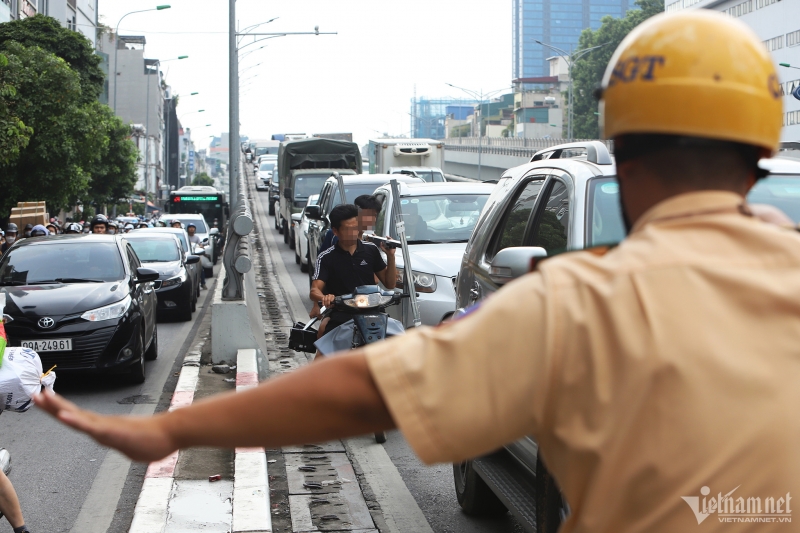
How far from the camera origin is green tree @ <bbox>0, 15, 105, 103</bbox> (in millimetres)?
40406

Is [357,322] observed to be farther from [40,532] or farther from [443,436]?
[443,436]

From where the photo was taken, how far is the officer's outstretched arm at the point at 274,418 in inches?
55.8

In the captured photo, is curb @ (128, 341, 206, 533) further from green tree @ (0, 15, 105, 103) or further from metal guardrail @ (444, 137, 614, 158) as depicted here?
metal guardrail @ (444, 137, 614, 158)

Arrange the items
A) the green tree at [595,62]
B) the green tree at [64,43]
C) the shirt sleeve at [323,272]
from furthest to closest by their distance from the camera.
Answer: the green tree at [595,62], the green tree at [64,43], the shirt sleeve at [323,272]

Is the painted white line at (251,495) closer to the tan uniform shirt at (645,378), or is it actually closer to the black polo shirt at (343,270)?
the black polo shirt at (343,270)

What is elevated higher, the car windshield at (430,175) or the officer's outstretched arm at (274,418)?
the car windshield at (430,175)

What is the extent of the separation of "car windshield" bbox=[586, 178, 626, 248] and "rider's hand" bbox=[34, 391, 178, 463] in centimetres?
342

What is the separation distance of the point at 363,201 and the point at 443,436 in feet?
26.1

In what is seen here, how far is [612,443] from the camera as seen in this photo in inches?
54.6

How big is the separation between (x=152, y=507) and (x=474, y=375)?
4.75 meters

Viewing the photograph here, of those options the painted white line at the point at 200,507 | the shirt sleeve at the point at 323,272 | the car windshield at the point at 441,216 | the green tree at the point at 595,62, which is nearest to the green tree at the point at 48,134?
the car windshield at the point at 441,216

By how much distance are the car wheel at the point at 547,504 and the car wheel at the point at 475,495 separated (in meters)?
1.80

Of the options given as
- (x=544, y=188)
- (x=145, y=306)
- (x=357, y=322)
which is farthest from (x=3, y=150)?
(x=544, y=188)

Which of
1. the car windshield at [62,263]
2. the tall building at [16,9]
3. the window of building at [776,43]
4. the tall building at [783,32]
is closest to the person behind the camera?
the car windshield at [62,263]
